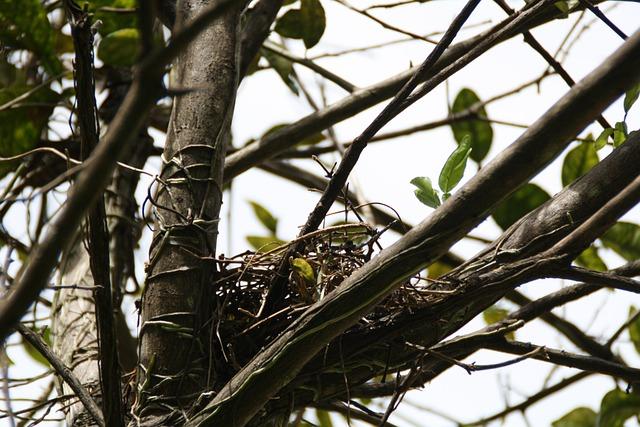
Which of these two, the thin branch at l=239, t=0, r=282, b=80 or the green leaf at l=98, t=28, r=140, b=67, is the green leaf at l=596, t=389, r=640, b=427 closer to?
the thin branch at l=239, t=0, r=282, b=80

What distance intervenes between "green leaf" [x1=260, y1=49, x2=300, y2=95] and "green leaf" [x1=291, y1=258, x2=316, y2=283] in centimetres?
87

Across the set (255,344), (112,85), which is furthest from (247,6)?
(255,344)

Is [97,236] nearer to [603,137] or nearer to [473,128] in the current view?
[603,137]

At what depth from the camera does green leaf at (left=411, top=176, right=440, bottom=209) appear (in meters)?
1.08

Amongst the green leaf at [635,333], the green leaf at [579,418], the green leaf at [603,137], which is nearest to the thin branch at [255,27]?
the green leaf at [603,137]

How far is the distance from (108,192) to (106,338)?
0.82 m

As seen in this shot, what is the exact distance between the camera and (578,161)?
5.12ft

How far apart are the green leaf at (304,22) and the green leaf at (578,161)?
575 millimetres

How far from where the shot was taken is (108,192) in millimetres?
1677

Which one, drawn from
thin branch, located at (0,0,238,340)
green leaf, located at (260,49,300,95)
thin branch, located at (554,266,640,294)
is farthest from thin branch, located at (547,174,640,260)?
green leaf, located at (260,49,300,95)

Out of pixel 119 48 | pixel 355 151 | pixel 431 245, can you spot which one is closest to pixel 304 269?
pixel 355 151

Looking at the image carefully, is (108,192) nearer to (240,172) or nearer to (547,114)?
(240,172)

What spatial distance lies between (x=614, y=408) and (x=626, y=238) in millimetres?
325

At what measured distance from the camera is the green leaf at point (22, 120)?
1.64 m
